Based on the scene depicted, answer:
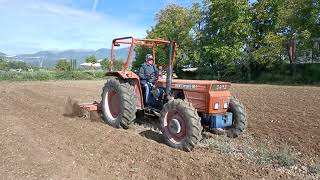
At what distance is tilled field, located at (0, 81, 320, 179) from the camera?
19.1 feet

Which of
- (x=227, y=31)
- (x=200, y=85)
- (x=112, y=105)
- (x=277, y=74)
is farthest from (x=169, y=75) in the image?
(x=227, y=31)

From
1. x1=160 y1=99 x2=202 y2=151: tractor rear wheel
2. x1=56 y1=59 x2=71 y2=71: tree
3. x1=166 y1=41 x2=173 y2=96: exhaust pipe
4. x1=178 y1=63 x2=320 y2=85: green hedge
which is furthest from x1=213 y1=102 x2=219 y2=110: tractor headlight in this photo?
x1=56 y1=59 x2=71 y2=71: tree

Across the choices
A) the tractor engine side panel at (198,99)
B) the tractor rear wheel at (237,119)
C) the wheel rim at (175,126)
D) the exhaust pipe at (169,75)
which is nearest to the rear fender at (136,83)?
the exhaust pipe at (169,75)

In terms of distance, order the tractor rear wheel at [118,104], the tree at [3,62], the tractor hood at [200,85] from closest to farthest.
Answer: the tractor hood at [200,85] < the tractor rear wheel at [118,104] < the tree at [3,62]

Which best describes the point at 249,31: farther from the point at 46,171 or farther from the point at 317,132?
the point at 46,171

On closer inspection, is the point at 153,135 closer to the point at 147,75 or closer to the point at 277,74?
the point at 147,75

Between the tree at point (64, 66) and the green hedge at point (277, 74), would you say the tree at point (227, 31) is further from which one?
the tree at point (64, 66)

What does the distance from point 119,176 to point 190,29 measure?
33051 millimetres

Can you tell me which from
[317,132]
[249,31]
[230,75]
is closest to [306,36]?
[249,31]

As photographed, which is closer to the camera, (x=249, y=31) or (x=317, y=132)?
(x=317, y=132)

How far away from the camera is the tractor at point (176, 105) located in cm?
741

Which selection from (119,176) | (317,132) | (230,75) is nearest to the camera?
(119,176)

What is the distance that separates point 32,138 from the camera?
25.4 feet

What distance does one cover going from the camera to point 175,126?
7.56 meters
